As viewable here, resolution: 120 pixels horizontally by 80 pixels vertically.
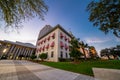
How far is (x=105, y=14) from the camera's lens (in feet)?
31.1

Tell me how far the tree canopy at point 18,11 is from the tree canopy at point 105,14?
6649 millimetres

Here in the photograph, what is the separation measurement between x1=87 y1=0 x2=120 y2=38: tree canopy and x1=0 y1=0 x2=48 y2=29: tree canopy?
665 cm

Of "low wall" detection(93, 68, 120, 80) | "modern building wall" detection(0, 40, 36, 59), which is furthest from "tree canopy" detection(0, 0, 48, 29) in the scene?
"modern building wall" detection(0, 40, 36, 59)

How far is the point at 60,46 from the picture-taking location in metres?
26.9

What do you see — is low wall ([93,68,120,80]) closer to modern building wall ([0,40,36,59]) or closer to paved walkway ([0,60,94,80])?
paved walkway ([0,60,94,80])

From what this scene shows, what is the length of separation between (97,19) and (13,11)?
29.8 ft

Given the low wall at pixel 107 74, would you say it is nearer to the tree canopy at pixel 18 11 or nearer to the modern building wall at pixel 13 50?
the tree canopy at pixel 18 11

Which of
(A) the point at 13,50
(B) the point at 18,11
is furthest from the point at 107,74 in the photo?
(A) the point at 13,50

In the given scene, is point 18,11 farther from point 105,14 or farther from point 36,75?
point 105,14

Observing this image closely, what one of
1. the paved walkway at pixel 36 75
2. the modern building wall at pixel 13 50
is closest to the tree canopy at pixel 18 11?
the paved walkway at pixel 36 75

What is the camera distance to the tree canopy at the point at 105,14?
29.0ft

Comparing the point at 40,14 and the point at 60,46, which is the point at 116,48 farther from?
the point at 40,14

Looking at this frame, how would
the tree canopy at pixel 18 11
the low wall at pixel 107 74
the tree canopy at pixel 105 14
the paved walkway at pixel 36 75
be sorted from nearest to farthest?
the tree canopy at pixel 18 11 → the low wall at pixel 107 74 → the paved walkway at pixel 36 75 → the tree canopy at pixel 105 14

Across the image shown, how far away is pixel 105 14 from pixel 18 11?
28.7ft
